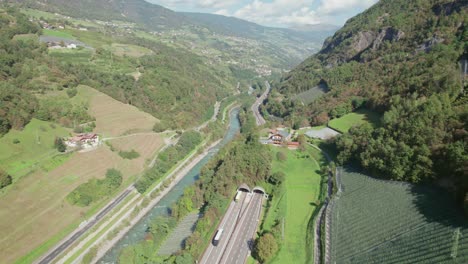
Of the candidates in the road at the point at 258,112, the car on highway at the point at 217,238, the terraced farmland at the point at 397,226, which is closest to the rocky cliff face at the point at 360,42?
the road at the point at 258,112

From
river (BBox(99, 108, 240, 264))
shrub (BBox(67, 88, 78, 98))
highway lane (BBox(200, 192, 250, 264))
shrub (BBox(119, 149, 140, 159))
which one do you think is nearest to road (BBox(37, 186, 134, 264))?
river (BBox(99, 108, 240, 264))

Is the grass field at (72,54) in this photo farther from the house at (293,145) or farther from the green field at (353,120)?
the green field at (353,120)

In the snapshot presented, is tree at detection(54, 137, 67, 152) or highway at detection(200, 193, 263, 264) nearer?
highway at detection(200, 193, 263, 264)

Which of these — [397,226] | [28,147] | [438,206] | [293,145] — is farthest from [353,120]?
[28,147]

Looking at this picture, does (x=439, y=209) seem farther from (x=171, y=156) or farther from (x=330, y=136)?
(x=171, y=156)

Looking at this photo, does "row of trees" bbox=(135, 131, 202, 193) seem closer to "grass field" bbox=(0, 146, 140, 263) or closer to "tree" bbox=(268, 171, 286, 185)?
"grass field" bbox=(0, 146, 140, 263)

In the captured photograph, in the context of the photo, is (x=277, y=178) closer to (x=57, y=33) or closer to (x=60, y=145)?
(x=60, y=145)
